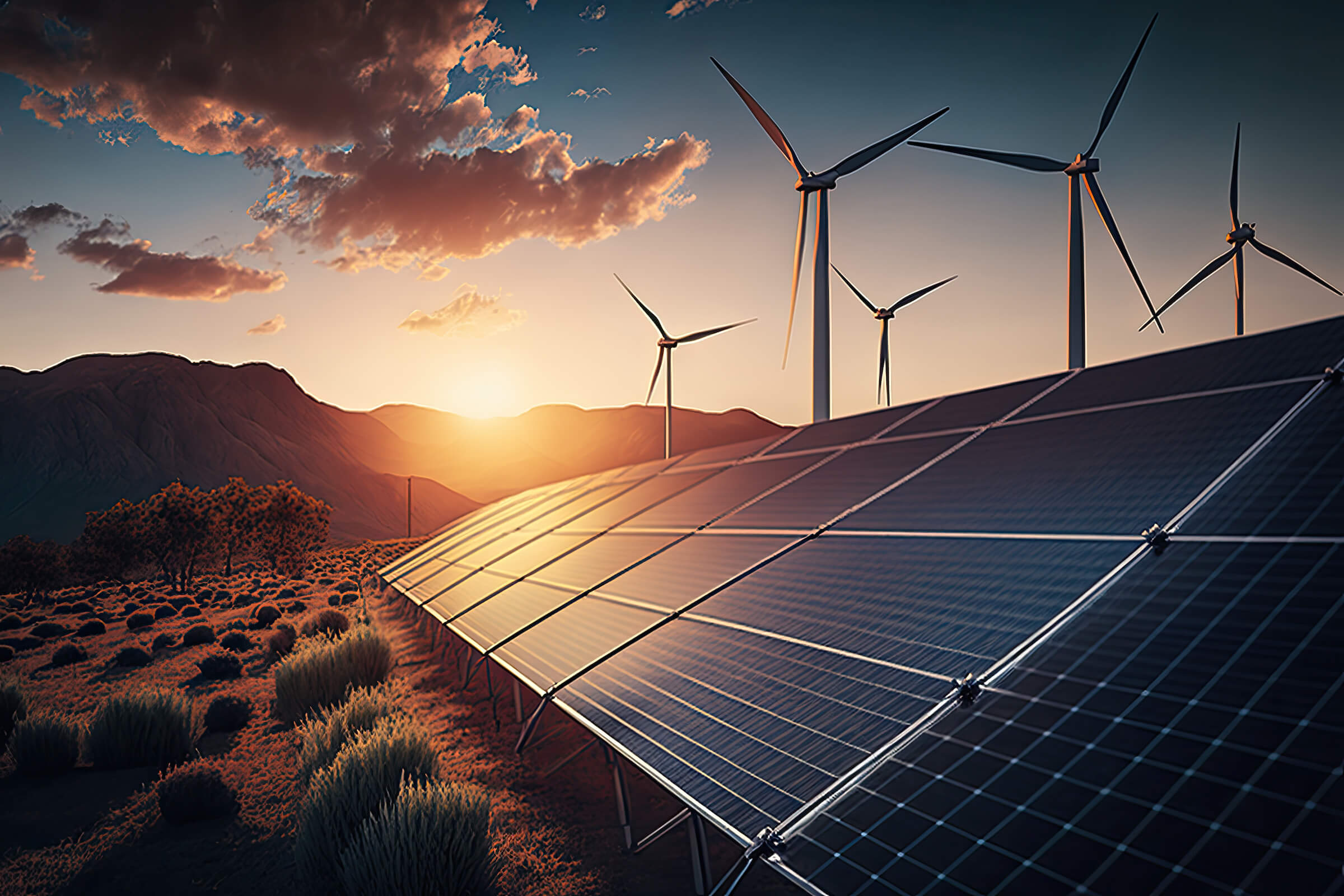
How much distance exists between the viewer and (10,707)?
49.9ft

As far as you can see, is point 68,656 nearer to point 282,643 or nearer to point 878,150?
point 282,643

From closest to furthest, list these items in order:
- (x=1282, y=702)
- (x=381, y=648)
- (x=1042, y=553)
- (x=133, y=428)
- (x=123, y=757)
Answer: (x=1282, y=702)
(x=1042, y=553)
(x=123, y=757)
(x=381, y=648)
(x=133, y=428)

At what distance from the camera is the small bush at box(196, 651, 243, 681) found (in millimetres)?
21984

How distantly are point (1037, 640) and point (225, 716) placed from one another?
17616mm

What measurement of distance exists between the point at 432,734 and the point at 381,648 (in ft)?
16.7

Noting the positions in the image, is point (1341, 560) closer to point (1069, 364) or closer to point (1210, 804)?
point (1210, 804)

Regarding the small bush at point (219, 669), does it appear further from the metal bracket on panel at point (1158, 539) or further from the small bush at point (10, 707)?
the metal bracket on panel at point (1158, 539)

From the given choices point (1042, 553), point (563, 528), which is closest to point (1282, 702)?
point (1042, 553)

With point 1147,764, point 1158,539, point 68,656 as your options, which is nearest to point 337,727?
point 1147,764

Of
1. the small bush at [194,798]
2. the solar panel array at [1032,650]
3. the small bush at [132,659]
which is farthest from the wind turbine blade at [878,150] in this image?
the small bush at [132,659]

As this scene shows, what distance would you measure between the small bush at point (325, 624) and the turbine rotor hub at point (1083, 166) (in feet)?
106

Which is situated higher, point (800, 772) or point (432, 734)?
point (800, 772)

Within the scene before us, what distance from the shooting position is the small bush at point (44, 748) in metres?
12.7

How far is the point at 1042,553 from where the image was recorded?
6.12 m
